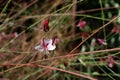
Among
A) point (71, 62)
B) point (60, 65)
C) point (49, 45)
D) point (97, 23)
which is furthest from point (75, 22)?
point (49, 45)

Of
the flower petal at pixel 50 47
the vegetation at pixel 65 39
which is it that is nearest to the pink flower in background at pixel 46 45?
the flower petal at pixel 50 47

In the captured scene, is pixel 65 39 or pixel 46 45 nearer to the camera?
pixel 46 45

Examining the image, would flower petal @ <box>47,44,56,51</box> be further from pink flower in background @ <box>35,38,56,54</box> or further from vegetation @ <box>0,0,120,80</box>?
vegetation @ <box>0,0,120,80</box>

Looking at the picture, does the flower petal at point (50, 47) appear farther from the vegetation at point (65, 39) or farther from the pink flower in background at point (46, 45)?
the vegetation at point (65, 39)

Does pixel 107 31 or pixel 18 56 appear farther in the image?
pixel 107 31

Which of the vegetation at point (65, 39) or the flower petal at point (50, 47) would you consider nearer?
the flower petal at point (50, 47)

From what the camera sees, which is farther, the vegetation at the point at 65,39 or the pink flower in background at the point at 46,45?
the vegetation at the point at 65,39

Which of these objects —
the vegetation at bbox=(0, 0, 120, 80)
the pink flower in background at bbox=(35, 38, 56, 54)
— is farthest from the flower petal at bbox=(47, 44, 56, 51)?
the vegetation at bbox=(0, 0, 120, 80)

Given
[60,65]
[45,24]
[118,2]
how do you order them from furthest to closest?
[118,2]
[60,65]
[45,24]

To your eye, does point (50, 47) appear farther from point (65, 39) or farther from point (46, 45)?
point (65, 39)

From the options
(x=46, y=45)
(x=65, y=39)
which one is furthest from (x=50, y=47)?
(x=65, y=39)

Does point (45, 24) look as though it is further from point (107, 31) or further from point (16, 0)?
point (16, 0)
